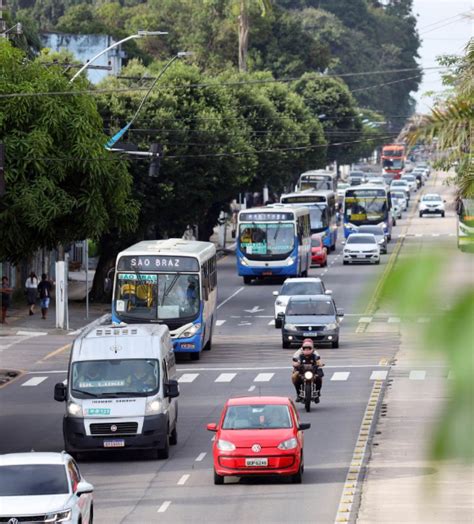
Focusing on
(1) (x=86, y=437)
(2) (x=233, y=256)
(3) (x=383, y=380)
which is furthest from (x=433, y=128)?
(2) (x=233, y=256)

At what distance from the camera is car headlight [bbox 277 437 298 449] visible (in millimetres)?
23092

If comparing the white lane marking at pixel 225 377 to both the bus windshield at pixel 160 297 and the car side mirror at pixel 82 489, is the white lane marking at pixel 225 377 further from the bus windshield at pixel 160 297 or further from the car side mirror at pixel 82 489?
the car side mirror at pixel 82 489

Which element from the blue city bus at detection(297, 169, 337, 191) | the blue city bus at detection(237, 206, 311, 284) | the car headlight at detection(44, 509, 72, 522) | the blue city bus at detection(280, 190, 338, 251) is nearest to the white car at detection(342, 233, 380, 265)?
the blue city bus at detection(280, 190, 338, 251)

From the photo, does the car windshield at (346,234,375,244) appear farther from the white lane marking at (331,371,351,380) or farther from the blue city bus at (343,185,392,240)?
the white lane marking at (331,371,351,380)

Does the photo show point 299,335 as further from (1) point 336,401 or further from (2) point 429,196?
(2) point 429,196

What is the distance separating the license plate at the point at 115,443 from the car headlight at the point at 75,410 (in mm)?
655

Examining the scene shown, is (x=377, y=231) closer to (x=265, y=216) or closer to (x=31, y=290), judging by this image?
(x=265, y=216)

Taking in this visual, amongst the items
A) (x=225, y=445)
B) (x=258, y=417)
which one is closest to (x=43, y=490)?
(x=225, y=445)

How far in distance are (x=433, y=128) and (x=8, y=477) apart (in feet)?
50.8

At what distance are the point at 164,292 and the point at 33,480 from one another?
22.4 meters

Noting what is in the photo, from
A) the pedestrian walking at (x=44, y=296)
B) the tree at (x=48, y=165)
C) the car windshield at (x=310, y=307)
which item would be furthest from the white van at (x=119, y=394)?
the pedestrian walking at (x=44, y=296)

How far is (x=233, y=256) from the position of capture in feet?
278

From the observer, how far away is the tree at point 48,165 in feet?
104

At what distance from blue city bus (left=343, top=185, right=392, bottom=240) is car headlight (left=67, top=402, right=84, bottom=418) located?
2385 inches
